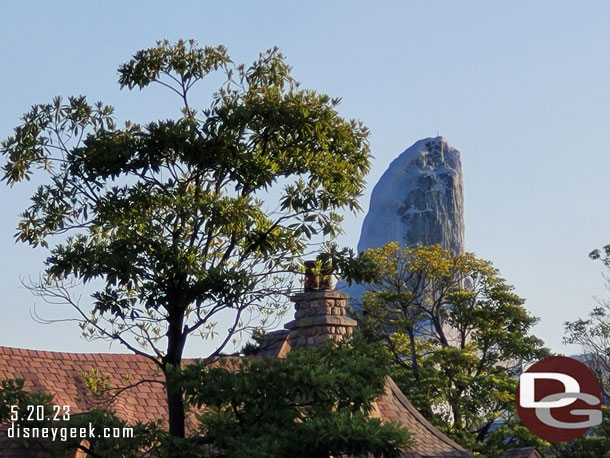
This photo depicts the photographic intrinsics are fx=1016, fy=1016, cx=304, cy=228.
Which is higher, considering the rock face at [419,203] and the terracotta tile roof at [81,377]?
the rock face at [419,203]

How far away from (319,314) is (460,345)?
1772 centimetres

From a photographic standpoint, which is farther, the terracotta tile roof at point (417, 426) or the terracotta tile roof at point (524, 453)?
the terracotta tile roof at point (524, 453)

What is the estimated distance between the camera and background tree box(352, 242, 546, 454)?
3228cm

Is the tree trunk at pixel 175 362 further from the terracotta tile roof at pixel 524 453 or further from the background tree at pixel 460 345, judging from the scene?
the background tree at pixel 460 345

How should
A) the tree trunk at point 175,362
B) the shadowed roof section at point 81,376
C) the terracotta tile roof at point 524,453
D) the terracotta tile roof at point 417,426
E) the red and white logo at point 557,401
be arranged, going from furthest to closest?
the red and white logo at point 557,401, the terracotta tile roof at point 524,453, the terracotta tile roof at point 417,426, the shadowed roof section at point 81,376, the tree trunk at point 175,362

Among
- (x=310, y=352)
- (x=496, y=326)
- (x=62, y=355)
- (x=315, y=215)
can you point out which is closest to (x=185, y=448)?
(x=310, y=352)

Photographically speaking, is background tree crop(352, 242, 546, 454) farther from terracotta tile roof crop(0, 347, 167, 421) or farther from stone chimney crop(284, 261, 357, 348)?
terracotta tile roof crop(0, 347, 167, 421)

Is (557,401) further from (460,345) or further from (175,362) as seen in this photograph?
(175,362)

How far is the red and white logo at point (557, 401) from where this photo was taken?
90.2 feet

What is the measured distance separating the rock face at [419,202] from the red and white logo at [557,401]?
3453cm

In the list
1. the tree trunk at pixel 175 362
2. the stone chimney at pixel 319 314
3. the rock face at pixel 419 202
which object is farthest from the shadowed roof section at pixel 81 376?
the rock face at pixel 419 202

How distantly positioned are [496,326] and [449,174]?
118 feet

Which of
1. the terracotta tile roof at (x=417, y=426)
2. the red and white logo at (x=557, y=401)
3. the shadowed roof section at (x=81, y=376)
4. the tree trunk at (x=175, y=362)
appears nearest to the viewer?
the tree trunk at (x=175, y=362)

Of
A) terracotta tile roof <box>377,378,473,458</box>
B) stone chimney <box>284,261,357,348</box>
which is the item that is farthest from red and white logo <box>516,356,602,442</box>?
stone chimney <box>284,261,357,348</box>
